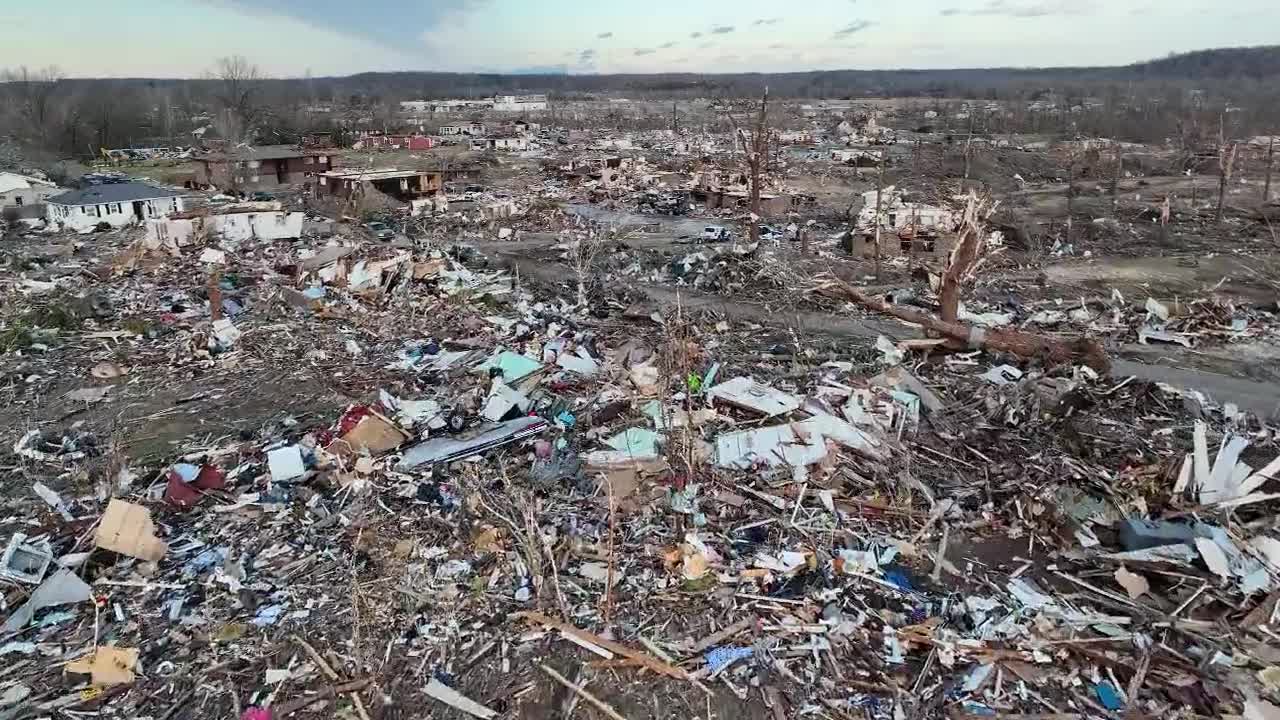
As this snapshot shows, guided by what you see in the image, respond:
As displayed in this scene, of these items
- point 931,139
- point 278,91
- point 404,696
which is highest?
point 278,91

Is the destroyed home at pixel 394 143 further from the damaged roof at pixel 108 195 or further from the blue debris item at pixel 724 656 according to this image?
the blue debris item at pixel 724 656

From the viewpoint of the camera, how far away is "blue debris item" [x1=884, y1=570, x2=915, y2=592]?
6676mm

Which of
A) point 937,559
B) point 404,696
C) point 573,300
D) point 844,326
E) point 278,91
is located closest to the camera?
point 404,696

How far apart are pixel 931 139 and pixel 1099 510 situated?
58783 mm

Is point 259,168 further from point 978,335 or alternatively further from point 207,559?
point 207,559

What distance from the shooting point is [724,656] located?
→ 19.1 ft

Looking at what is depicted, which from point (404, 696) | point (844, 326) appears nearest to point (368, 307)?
point (844, 326)

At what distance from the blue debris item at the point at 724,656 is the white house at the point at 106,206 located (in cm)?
2668

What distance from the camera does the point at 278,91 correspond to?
112 metres

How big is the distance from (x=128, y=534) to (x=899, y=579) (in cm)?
665

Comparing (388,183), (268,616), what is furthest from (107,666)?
(388,183)

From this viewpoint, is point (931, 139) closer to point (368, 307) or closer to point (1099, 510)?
point (368, 307)

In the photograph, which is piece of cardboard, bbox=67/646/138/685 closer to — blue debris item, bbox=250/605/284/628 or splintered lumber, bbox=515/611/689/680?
blue debris item, bbox=250/605/284/628

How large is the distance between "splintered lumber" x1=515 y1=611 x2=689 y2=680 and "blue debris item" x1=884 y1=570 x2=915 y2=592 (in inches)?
83.6
